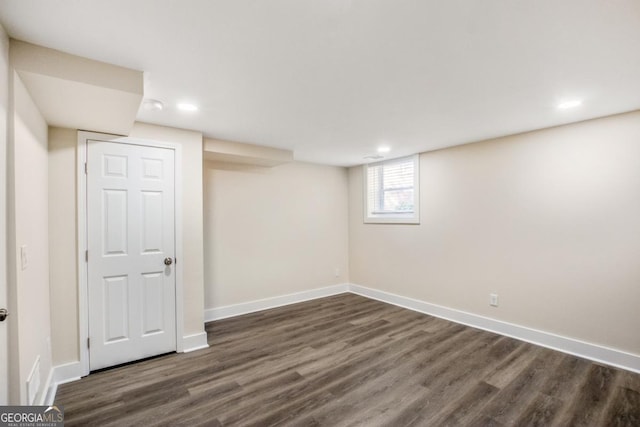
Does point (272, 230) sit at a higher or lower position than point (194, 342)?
higher

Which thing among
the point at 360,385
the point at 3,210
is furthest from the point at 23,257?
the point at 360,385

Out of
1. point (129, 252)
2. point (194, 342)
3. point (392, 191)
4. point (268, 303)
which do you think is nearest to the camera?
point (129, 252)

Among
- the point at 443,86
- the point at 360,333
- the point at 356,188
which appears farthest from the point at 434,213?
the point at 443,86

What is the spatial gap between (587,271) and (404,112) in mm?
2303

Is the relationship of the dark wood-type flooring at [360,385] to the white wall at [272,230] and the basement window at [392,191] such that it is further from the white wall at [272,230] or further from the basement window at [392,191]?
the basement window at [392,191]

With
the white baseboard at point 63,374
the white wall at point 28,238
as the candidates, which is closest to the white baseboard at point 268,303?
the white baseboard at point 63,374

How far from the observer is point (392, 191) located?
4.70m

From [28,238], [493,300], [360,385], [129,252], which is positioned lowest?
[360,385]

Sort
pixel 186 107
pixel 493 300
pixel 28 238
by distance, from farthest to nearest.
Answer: pixel 493 300, pixel 186 107, pixel 28 238

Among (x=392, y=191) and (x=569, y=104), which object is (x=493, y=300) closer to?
(x=392, y=191)

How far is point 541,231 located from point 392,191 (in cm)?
207

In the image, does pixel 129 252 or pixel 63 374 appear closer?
pixel 63 374

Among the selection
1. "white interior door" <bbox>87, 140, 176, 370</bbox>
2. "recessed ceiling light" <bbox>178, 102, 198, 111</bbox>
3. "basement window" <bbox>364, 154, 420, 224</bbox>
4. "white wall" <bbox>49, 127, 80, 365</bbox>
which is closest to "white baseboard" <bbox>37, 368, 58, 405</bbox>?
"white wall" <bbox>49, 127, 80, 365</bbox>
